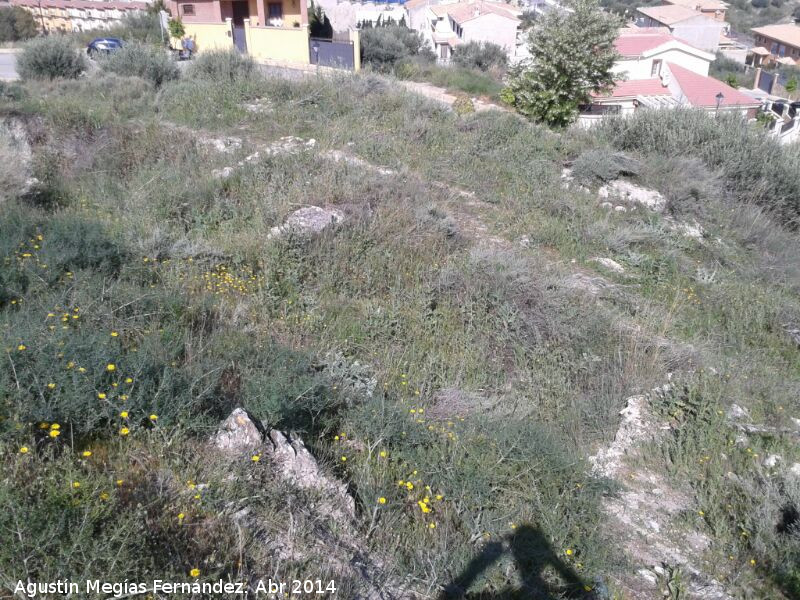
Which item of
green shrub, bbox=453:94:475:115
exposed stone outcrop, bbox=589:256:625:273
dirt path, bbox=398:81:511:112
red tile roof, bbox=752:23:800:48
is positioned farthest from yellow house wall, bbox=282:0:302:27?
red tile roof, bbox=752:23:800:48

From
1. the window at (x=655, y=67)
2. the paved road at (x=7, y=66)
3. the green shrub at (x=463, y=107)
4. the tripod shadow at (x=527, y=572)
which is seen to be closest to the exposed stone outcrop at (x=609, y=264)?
the tripod shadow at (x=527, y=572)

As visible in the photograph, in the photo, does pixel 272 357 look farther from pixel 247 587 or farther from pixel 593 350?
pixel 593 350

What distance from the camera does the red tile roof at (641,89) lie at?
1034 inches

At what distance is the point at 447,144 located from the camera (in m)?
9.77

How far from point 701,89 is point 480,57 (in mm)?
12381

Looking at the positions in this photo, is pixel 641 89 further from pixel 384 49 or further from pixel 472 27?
pixel 384 49

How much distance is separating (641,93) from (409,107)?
20015 millimetres

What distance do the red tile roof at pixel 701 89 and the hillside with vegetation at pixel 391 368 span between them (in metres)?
21.6

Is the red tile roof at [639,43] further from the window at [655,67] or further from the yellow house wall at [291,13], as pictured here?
the yellow house wall at [291,13]

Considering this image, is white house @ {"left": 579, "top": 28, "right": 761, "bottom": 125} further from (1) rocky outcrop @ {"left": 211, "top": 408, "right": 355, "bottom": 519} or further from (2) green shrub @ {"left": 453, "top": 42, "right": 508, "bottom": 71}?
(1) rocky outcrop @ {"left": 211, "top": 408, "right": 355, "bottom": 519}

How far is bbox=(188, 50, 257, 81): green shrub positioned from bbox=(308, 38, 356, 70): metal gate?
5436 millimetres

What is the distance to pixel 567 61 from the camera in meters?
13.3

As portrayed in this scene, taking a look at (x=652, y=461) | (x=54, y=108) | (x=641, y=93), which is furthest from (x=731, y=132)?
(x=641, y=93)

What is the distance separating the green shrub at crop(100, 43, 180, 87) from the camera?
1268cm
